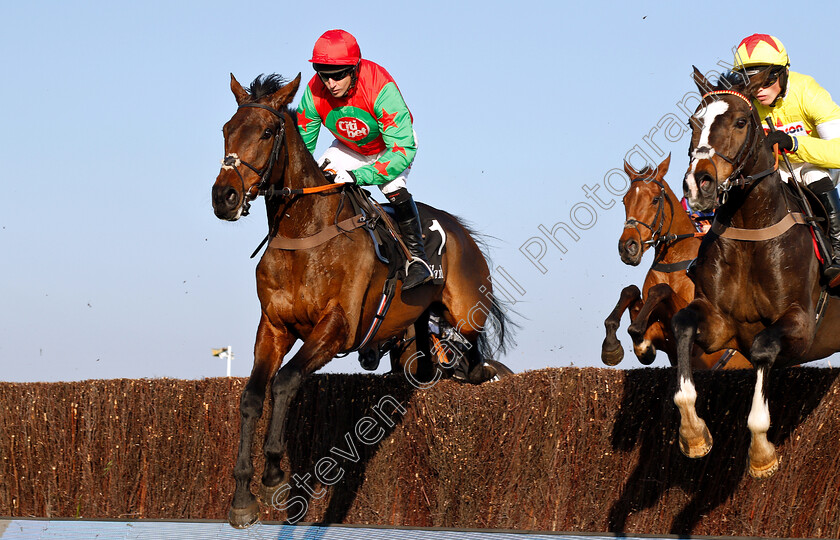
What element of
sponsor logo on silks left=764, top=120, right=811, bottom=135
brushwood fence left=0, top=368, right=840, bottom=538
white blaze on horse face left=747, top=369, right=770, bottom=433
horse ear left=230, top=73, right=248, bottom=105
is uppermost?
sponsor logo on silks left=764, top=120, right=811, bottom=135

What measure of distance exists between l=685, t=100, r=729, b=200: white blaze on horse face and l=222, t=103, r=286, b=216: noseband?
2.17m

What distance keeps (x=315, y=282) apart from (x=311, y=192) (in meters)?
0.55

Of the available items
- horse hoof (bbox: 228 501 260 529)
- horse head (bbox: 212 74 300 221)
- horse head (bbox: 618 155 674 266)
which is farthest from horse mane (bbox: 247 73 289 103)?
horse head (bbox: 618 155 674 266)

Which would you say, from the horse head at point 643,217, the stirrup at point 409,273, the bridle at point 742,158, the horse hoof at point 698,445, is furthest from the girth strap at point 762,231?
the horse head at point 643,217

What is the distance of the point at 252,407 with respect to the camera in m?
5.05

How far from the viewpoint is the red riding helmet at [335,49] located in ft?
18.5

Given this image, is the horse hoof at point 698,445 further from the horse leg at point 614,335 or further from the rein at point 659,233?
the rein at point 659,233

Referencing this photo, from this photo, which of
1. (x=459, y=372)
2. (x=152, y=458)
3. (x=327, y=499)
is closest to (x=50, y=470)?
(x=152, y=458)

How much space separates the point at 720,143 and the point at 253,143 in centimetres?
237

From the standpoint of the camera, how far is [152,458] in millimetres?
7594

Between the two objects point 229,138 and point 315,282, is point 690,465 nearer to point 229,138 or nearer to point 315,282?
point 315,282

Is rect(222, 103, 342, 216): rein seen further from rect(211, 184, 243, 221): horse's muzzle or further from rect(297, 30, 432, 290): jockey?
rect(297, 30, 432, 290): jockey

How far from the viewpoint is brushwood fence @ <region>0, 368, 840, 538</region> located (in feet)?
19.3

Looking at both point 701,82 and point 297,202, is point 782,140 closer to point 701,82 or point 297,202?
point 701,82
